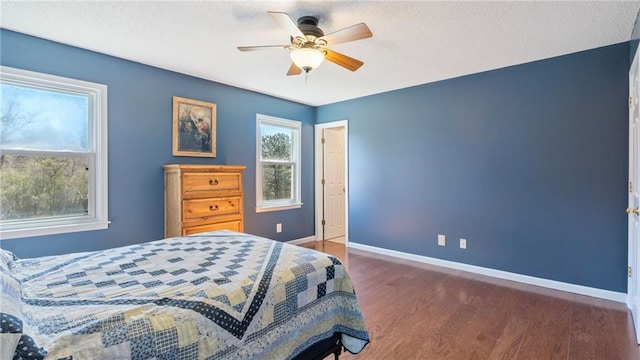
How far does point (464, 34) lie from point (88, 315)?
2.97m

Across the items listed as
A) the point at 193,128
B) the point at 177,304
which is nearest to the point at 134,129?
the point at 193,128

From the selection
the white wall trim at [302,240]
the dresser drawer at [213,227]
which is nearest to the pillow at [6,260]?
the dresser drawer at [213,227]

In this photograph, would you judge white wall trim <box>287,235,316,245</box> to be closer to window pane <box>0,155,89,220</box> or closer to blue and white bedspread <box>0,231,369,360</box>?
window pane <box>0,155,89,220</box>

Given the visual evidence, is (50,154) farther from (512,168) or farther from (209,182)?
(512,168)

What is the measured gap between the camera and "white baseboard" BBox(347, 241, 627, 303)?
2.82 meters

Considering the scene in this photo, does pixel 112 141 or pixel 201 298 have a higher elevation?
pixel 112 141

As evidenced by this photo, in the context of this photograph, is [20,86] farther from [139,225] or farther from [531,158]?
[531,158]

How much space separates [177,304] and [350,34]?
6.06ft

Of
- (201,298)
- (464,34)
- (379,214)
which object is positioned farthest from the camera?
(379,214)

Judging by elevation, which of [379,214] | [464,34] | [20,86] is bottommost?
[379,214]

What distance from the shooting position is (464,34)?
8.25 ft

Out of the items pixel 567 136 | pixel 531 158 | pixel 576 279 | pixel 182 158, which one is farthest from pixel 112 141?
pixel 576 279

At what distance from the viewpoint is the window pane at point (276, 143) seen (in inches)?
179

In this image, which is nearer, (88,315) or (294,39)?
(88,315)
